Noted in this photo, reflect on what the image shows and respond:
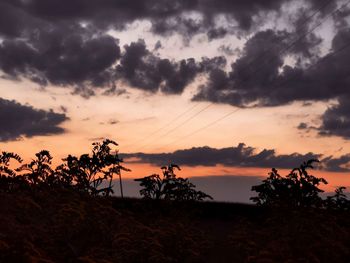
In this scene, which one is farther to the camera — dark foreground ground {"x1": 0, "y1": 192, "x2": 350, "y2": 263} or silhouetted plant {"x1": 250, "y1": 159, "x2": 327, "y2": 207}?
silhouetted plant {"x1": 250, "y1": 159, "x2": 327, "y2": 207}

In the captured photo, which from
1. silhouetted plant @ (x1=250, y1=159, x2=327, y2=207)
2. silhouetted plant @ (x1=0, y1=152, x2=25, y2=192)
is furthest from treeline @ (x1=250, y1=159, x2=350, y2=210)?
silhouetted plant @ (x1=0, y1=152, x2=25, y2=192)

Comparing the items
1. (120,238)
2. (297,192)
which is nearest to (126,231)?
(120,238)

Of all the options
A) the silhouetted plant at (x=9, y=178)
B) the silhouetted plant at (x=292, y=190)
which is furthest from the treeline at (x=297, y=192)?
the silhouetted plant at (x=9, y=178)

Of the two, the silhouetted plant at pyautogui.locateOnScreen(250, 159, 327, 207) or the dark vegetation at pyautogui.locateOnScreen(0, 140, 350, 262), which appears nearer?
the dark vegetation at pyautogui.locateOnScreen(0, 140, 350, 262)

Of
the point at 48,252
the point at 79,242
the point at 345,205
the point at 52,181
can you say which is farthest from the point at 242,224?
the point at 48,252

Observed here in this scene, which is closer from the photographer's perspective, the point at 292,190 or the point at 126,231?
the point at 126,231

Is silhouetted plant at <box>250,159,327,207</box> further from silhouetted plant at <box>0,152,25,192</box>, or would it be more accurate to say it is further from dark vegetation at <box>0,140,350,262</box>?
silhouetted plant at <box>0,152,25,192</box>

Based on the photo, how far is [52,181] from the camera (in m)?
13.5

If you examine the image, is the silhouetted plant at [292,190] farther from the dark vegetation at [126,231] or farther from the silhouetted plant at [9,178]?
the silhouetted plant at [9,178]

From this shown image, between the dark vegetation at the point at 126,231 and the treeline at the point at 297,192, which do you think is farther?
the treeline at the point at 297,192

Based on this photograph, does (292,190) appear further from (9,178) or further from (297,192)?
(9,178)

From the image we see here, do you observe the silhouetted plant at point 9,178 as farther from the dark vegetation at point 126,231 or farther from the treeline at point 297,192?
the treeline at point 297,192

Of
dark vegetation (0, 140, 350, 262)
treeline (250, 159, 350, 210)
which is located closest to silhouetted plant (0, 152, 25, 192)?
dark vegetation (0, 140, 350, 262)

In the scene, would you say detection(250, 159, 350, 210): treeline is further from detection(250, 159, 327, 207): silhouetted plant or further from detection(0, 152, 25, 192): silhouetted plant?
detection(0, 152, 25, 192): silhouetted plant
